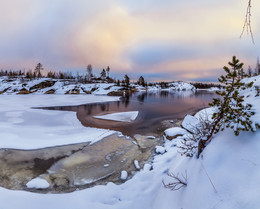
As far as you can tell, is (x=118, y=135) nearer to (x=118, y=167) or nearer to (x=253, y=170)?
(x=118, y=167)

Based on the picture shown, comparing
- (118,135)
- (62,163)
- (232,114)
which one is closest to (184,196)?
(232,114)

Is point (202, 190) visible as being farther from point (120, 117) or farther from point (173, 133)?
point (120, 117)

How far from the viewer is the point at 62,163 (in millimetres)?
Answer: 6223

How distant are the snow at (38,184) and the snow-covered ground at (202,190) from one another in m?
0.51

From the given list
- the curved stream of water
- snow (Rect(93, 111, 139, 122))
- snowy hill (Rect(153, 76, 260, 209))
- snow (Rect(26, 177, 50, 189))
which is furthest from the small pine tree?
snow (Rect(93, 111, 139, 122))

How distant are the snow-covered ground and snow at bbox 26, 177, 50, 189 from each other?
0.51 m

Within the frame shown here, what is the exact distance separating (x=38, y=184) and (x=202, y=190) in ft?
17.3

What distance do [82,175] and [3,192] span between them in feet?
7.75

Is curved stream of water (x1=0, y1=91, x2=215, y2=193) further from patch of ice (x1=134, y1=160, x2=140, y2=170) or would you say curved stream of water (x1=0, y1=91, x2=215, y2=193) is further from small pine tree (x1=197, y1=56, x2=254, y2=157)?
small pine tree (x1=197, y1=56, x2=254, y2=157)

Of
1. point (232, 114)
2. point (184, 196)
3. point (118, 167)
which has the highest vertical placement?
point (232, 114)

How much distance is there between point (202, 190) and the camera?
2535 mm

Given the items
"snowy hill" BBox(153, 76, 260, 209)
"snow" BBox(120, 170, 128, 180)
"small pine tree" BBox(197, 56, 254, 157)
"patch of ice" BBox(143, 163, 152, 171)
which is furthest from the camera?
"patch of ice" BBox(143, 163, 152, 171)

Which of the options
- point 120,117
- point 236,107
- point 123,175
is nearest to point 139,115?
point 120,117

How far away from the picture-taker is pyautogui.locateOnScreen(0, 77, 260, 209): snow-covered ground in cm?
212
